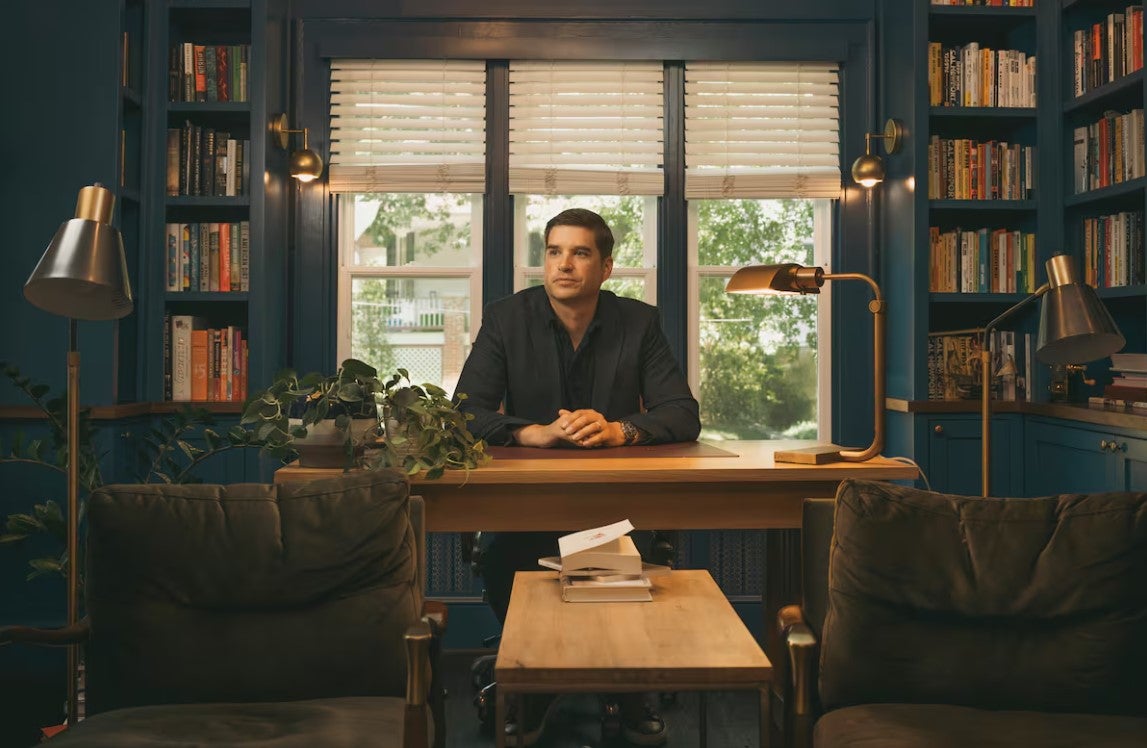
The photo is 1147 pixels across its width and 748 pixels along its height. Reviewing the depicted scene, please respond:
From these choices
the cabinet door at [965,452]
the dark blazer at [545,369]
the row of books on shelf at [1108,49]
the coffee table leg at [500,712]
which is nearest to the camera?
the coffee table leg at [500,712]

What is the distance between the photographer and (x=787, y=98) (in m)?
4.28

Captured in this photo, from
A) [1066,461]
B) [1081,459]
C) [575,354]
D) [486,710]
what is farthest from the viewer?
[1066,461]

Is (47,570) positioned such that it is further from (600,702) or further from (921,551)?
(921,551)

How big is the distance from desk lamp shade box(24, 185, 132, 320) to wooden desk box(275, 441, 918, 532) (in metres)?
0.59

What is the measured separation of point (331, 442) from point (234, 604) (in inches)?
23.1

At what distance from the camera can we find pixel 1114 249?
3.69m

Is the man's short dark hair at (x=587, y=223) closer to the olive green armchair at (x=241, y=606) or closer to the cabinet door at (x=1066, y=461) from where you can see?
the olive green armchair at (x=241, y=606)

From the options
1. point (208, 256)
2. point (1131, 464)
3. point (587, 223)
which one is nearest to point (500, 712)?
point (587, 223)

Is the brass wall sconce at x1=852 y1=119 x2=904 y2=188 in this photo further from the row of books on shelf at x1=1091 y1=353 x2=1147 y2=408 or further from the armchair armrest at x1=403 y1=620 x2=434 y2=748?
the armchair armrest at x1=403 y1=620 x2=434 y2=748

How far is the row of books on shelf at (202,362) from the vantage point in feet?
12.9

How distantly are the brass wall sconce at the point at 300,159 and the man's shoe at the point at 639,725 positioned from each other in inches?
94.1

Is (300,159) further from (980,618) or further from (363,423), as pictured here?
(980,618)

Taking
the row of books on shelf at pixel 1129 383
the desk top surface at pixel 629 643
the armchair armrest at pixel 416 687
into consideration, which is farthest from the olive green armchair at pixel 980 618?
the row of books on shelf at pixel 1129 383

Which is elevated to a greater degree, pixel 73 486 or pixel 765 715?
pixel 73 486
